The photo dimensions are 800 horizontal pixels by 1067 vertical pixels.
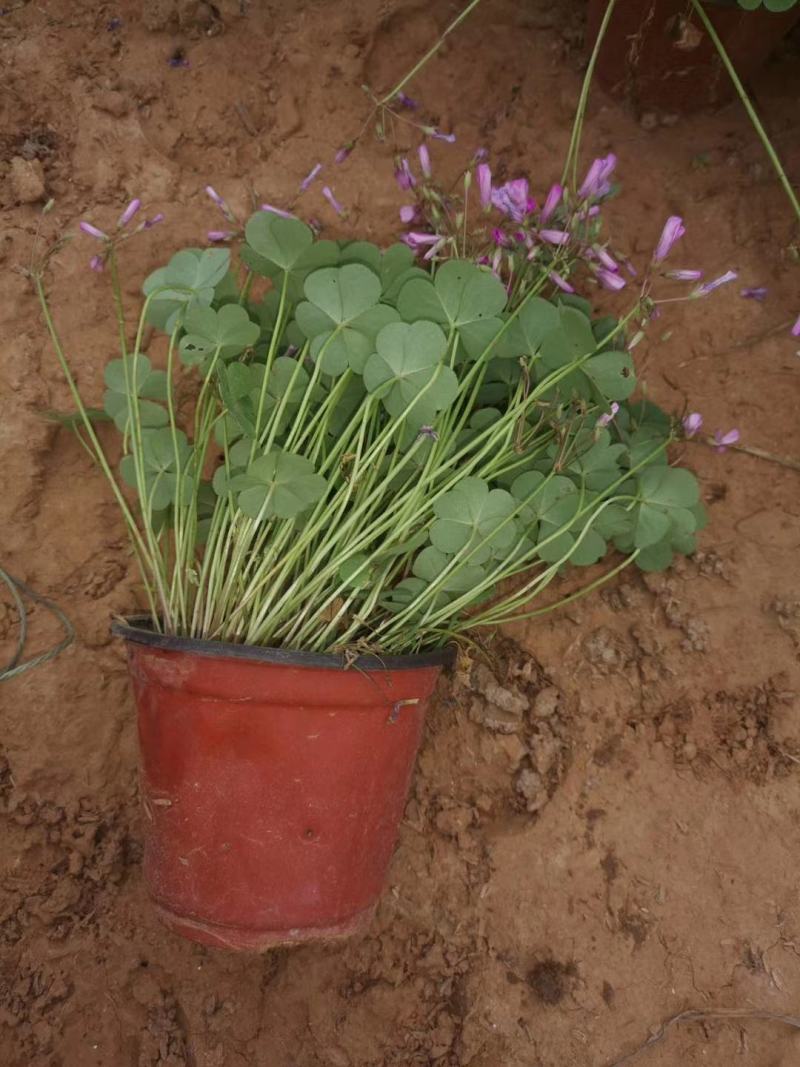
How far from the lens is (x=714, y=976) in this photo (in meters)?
1.70

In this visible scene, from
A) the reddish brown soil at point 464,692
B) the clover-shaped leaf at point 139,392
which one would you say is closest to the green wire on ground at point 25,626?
the reddish brown soil at point 464,692

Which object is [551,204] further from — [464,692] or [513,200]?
[464,692]

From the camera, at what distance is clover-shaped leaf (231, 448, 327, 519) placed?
1.48 metres

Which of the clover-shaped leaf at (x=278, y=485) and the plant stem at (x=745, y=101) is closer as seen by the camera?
the clover-shaped leaf at (x=278, y=485)

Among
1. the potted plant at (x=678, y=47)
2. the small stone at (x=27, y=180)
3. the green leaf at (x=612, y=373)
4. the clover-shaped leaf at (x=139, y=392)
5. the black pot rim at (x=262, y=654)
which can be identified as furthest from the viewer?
the small stone at (x=27, y=180)

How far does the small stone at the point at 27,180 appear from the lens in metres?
1.92

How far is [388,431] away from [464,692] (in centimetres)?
61

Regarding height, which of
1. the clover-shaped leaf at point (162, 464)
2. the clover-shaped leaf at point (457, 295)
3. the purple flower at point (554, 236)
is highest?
the purple flower at point (554, 236)

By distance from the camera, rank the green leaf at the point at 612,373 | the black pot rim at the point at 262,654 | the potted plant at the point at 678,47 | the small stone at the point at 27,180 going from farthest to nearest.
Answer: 1. the small stone at the point at 27,180
2. the potted plant at the point at 678,47
3. the green leaf at the point at 612,373
4. the black pot rim at the point at 262,654

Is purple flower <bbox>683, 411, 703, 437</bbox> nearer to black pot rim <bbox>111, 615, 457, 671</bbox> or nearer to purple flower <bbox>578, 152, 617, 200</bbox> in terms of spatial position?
purple flower <bbox>578, 152, 617, 200</bbox>

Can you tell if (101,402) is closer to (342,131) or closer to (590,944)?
(342,131)

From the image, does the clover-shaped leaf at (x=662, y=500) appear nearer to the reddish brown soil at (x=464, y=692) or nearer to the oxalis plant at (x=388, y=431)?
the oxalis plant at (x=388, y=431)

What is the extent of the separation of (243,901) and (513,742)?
570 millimetres

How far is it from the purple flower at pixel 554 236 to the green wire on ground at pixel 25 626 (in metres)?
1.11
